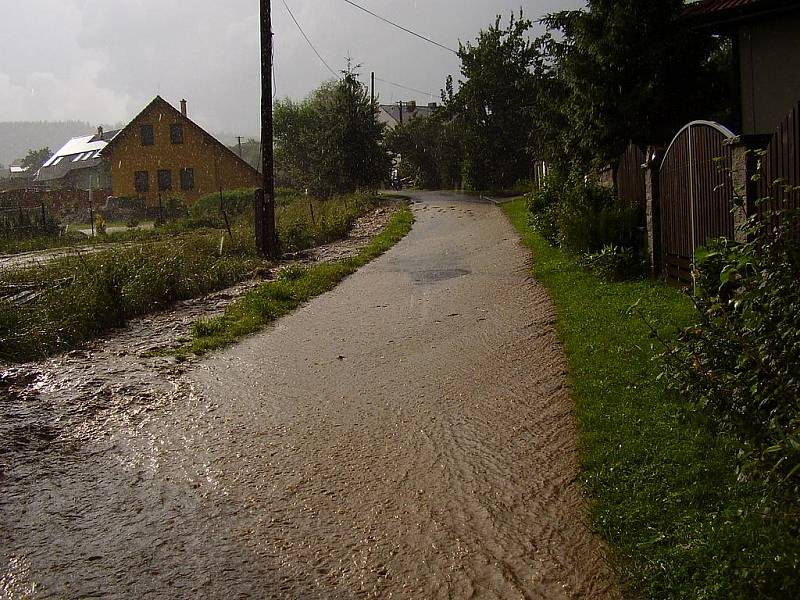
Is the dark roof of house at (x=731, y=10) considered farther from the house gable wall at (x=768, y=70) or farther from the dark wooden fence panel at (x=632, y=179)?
the dark wooden fence panel at (x=632, y=179)

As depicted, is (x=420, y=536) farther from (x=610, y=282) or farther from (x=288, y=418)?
(x=610, y=282)

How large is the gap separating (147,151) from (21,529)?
2294 inches

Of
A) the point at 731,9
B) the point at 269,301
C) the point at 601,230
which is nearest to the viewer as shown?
the point at 269,301

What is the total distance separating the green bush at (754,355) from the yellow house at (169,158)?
55.5m

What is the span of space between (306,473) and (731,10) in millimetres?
11715

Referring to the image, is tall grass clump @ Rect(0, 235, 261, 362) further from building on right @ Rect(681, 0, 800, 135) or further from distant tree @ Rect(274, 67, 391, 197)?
distant tree @ Rect(274, 67, 391, 197)

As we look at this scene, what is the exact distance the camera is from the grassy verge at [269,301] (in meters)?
10.2

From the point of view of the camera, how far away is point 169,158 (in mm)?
59156

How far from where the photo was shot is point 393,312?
11547 mm

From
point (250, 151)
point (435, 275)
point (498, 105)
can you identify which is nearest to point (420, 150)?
point (498, 105)

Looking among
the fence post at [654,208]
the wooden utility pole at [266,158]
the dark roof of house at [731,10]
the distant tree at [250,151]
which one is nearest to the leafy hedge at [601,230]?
the fence post at [654,208]

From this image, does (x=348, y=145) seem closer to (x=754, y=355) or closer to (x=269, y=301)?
(x=269, y=301)

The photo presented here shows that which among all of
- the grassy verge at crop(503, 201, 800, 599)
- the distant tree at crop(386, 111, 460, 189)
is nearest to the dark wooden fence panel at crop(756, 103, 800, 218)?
the grassy verge at crop(503, 201, 800, 599)

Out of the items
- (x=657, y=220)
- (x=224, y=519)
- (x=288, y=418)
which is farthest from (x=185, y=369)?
(x=657, y=220)
